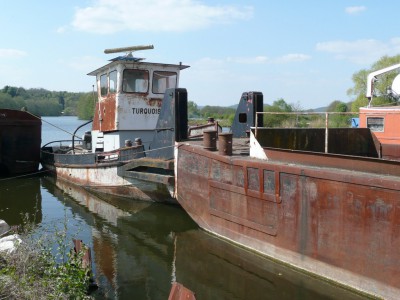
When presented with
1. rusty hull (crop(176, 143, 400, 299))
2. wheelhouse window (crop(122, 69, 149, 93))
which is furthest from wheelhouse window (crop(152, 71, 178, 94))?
rusty hull (crop(176, 143, 400, 299))

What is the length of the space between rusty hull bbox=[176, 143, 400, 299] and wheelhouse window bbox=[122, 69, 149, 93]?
5.28 m

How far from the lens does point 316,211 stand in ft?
19.1

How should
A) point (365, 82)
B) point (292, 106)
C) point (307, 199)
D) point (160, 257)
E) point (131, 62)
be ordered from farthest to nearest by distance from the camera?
point (292, 106)
point (365, 82)
point (131, 62)
point (160, 257)
point (307, 199)

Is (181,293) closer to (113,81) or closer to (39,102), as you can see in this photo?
(113,81)

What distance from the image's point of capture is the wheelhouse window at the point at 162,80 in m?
12.7

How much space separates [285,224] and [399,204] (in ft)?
6.10

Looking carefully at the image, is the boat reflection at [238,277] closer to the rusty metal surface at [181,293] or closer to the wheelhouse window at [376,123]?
the rusty metal surface at [181,293]

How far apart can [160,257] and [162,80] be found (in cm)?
671

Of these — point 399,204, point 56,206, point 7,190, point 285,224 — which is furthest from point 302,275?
point 7,190

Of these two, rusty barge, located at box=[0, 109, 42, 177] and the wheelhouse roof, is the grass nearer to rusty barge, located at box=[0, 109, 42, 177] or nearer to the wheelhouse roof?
the wheelhouse roof

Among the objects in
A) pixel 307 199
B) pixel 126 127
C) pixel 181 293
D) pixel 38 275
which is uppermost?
pixel 126 127

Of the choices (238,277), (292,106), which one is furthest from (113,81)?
(292,106)

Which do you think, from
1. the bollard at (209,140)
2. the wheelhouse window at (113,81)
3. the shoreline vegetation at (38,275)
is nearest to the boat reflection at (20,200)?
the wheelhouse window at (113,81)

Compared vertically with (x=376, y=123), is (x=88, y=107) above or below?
above
